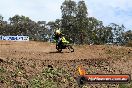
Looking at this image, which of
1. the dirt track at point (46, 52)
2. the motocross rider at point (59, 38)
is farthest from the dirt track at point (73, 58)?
the motocross rider at point (59, 38)

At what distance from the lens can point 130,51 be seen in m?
31.6

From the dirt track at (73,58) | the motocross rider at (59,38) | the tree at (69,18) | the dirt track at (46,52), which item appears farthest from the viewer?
the tree at (69,18)

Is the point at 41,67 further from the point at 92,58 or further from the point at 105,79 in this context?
the point at 105,79

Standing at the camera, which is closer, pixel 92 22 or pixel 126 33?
pixel 92 22

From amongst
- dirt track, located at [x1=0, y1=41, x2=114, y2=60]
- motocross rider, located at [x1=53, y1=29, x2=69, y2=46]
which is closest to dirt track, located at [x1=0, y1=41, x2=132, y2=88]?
dirt track, located at [x1=0, y1=41, x2=114, y2=60]

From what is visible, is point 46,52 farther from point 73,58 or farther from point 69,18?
point 69,18

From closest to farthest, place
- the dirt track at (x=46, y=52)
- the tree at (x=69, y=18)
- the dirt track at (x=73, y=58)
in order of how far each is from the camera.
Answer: the dirt track at (x=73, y=58) → the dirt track at (x=46, y=52) → the tree at (x=69, y=18)

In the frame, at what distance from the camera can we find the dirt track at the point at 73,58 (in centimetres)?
2512

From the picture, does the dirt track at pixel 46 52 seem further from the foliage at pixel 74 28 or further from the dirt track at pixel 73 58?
the foliage at pixel 74 28

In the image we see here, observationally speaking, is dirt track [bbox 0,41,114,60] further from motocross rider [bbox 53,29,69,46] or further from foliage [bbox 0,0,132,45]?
foliage [bbox 0,0,132,45]

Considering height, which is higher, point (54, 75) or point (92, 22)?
Answer: point (92, 22)

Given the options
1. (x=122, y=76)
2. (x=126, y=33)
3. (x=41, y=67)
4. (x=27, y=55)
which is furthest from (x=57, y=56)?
(x=126, y=33)

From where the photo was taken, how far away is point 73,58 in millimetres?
28016

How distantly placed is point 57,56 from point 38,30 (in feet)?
251
